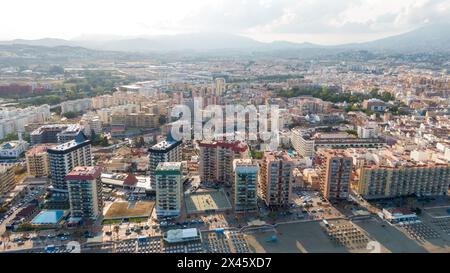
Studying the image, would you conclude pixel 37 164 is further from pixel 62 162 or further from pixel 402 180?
pixel 402 180

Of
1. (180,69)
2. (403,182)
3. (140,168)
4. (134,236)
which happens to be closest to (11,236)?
(134,236)

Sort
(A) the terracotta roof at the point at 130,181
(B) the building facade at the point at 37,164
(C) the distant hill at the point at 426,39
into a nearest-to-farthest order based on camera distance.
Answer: (C) the distant hill at the point at 426,39, (A) the terracotta roof at the point at 130,181, (B) the building facade at the point at 37,164

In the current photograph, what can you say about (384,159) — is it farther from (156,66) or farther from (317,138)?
(156,66)

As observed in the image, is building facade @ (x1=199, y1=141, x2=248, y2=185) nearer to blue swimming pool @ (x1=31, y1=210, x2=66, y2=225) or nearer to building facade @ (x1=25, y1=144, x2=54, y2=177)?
blue swimming pool @ (x1=31, y1=210, x2=66, y2=225)

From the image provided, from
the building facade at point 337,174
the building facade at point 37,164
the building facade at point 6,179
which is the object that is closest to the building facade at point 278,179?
the building facade at point 337,174

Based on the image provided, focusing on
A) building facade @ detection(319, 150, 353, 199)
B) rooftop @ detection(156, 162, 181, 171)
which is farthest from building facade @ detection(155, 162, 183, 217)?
building facade @ detection(319, 150, 353, 199)

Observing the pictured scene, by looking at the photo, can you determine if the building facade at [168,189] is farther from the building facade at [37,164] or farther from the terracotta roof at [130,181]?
the building facade at [37,164]

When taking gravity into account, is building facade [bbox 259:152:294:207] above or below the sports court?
above
